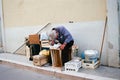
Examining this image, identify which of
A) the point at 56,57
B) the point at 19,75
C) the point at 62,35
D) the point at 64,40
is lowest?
the point at 19,75

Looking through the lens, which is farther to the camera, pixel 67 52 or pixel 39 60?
pixel 39 60

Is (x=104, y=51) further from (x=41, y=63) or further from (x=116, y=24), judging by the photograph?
(x=41, y=63)

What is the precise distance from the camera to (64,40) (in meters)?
6.02

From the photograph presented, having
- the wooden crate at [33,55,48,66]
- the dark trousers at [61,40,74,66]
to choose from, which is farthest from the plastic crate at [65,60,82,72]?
the wooden crate at [33,55,48,66]

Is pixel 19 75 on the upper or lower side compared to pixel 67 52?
lower

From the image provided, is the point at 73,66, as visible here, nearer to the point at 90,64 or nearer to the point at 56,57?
the point at 90,64

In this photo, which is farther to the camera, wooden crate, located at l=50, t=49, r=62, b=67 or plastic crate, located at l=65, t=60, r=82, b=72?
wooden crate, located at l=50, t=49, r=62, b=67

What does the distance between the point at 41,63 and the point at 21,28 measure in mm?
2690

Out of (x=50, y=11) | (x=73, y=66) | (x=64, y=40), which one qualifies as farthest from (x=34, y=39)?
(x=73, y=66)

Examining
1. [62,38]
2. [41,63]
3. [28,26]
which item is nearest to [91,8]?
[62,38]

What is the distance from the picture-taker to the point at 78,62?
5.60 metres

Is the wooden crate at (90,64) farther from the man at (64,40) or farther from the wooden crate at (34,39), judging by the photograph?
the wooden crate at (34,39)

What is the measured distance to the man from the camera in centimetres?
587

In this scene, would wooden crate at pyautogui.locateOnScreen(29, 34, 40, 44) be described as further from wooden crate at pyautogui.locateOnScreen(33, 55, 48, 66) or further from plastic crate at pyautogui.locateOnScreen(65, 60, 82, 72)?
plastic crate at pyautogui.locateOnScreen(65, 60, 82, 72)
